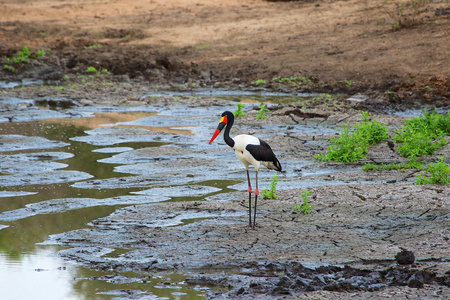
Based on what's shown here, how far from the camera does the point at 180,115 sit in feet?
40.8

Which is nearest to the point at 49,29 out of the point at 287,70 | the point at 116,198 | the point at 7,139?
the point at 287,70

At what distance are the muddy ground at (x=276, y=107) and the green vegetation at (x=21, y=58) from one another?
0.14 m

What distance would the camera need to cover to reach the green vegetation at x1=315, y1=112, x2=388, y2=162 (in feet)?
27.2

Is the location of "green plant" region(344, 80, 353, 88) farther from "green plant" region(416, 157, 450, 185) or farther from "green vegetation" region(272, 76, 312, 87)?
"green plant" region(416, 157, 450, 185)

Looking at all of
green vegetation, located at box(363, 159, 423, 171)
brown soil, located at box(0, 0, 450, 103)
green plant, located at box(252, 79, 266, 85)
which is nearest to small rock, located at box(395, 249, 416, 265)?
green vegetation, located at box(363, 159, 423, 171)

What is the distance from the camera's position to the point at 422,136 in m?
8.53

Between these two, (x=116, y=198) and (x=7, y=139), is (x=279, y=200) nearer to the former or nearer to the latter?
(x=116, y=198)

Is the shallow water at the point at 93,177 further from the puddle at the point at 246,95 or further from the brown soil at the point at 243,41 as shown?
the brown soil at the point at 243,41

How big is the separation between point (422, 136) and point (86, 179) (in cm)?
466

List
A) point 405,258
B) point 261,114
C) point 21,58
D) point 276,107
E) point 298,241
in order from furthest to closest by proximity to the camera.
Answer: point 21,58
point 276,107
point 261,114
point 298,241
point 405,258

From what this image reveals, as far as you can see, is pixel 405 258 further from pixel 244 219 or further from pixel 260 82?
pixel 260 82

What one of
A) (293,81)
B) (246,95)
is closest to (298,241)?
(246,95)

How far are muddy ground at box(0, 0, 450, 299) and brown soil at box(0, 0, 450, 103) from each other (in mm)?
53

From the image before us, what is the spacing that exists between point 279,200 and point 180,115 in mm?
6097
